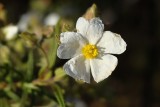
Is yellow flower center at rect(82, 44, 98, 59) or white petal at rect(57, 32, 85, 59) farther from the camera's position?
yellow flower center at rect(82, 44, 98, 59)

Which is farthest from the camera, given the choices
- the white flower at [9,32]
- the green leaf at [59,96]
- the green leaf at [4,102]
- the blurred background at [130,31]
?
the blurred background at [130,31]

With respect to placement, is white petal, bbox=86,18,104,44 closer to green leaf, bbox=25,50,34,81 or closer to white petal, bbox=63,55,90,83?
white petal, bbox=63,55,90,83

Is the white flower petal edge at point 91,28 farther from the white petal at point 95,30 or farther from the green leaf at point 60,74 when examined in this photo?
the green leaf at point 60,74

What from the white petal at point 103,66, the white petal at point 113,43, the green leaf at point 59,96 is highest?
the white petal at point 113,43

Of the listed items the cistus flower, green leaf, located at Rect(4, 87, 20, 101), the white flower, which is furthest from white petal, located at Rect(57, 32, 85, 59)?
the white flower

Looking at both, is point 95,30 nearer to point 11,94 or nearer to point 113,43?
point 113,43

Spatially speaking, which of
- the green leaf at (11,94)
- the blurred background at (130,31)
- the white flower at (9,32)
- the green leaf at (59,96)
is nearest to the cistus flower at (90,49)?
the green leaf at (59,96)
